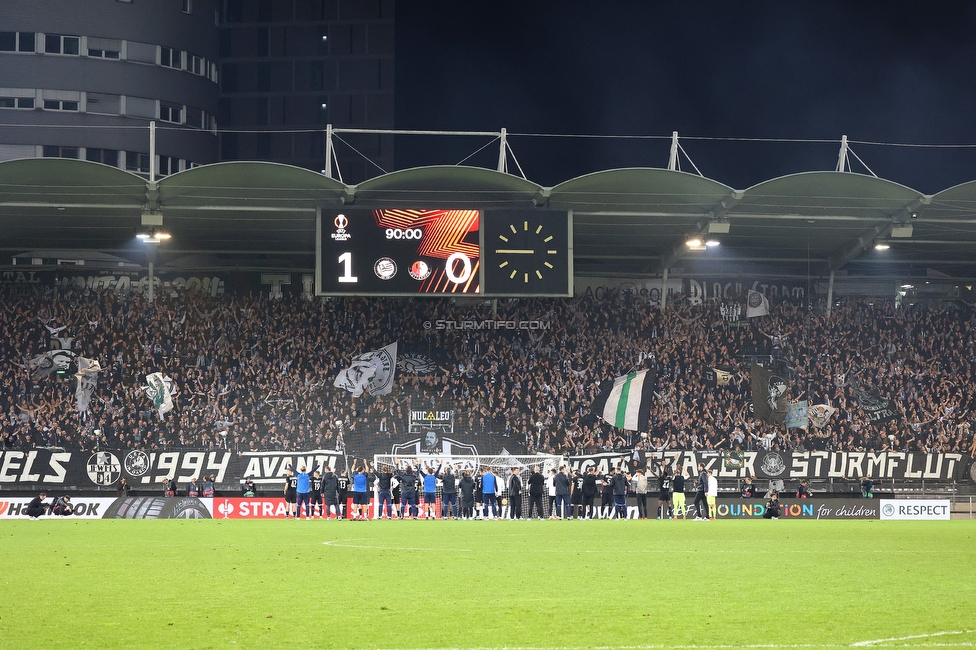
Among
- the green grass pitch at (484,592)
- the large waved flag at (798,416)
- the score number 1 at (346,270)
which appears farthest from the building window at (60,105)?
the green grass pitch at (484,592)

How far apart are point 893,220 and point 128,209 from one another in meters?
23.5

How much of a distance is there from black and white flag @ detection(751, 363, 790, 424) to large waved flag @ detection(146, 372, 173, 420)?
20.3 metres

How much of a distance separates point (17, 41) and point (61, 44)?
2.12 m

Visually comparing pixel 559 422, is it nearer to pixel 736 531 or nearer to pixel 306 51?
pixel 736 531

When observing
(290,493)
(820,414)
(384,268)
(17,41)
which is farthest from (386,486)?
(17,41)

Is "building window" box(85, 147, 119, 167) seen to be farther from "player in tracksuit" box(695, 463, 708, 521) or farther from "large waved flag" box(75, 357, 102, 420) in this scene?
"player in tracksuit" box(695, 463, 708, 521)

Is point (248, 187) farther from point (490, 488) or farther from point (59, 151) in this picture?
point (59, 151)

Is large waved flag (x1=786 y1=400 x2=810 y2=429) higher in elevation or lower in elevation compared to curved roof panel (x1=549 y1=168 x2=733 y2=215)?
lower

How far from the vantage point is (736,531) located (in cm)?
2617

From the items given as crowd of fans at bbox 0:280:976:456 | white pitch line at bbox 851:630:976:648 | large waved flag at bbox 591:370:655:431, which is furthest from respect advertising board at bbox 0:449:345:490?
white pitch line at bbox 851:630:976:648

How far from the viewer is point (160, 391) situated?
39.8 metres

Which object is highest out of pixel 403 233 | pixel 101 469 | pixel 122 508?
pixel 403 233

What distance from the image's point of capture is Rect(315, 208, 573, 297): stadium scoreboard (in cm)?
3133

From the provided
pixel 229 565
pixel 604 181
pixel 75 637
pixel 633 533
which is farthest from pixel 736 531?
pixel 75 637
